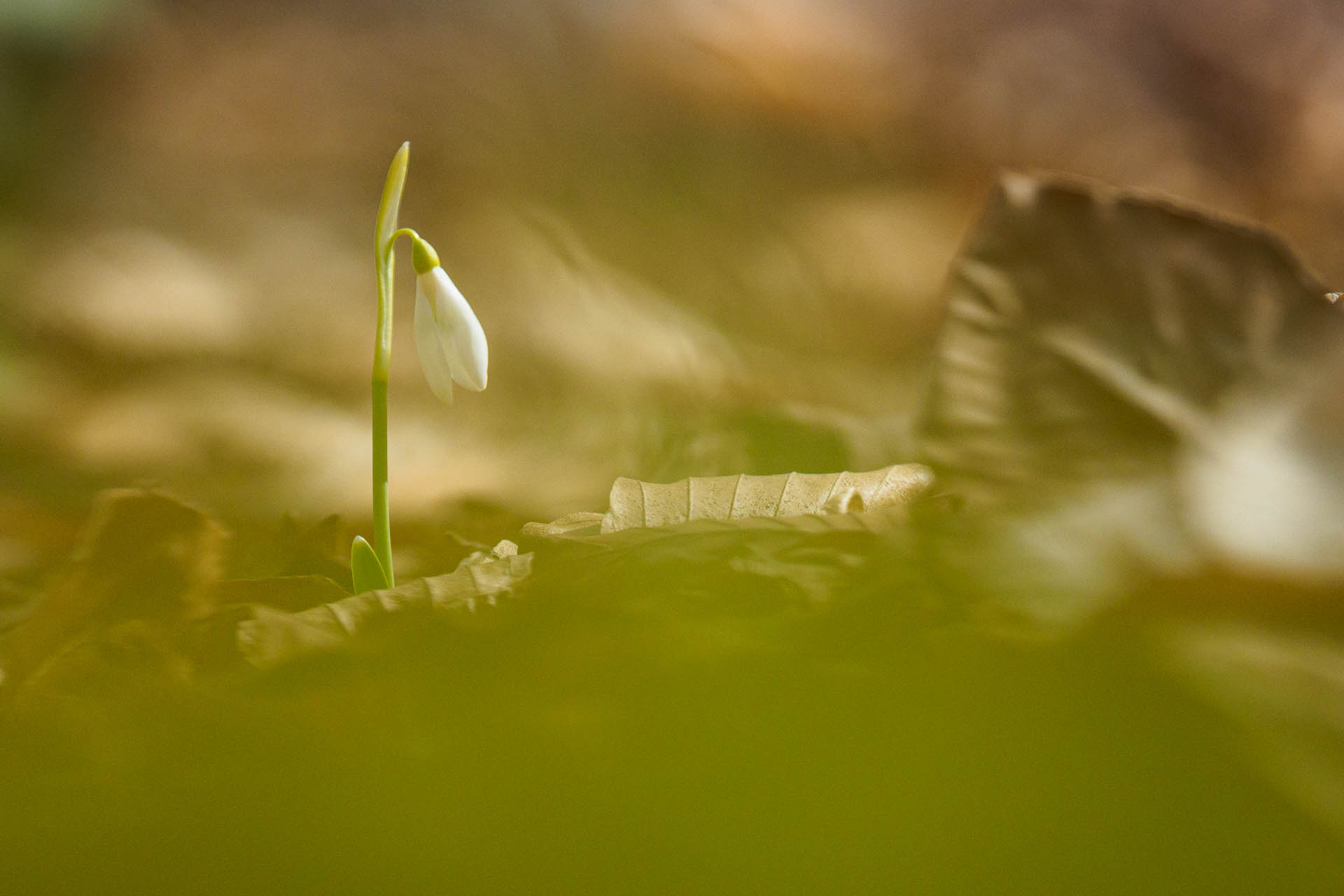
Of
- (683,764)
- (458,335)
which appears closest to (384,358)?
(458,335)

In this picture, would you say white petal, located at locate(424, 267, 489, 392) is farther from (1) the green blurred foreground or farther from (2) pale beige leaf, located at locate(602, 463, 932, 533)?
(1) the green blurred foreground

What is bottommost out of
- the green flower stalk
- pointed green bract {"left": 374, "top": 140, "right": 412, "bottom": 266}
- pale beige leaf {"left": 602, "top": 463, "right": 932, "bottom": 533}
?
pale beige leaf {"left": 602, "top": 463, "right": 932, "bottom": 533}

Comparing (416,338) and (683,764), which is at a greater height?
(416,338)

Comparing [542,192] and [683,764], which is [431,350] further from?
[683,764]

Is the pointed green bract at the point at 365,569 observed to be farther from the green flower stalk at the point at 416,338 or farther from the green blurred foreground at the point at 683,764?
the green blurred foreground at the point at 683,764

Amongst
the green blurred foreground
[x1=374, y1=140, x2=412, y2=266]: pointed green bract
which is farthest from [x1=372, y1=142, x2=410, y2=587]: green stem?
the green blurred foreground

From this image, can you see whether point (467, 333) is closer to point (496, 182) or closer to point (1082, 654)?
point (496, 182)

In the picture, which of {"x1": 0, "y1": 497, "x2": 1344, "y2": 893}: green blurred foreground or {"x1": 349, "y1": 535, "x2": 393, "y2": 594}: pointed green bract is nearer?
{"x1": 0, "y1": 497, "x2": 1344, "y2": 893}: green blurred foreground
